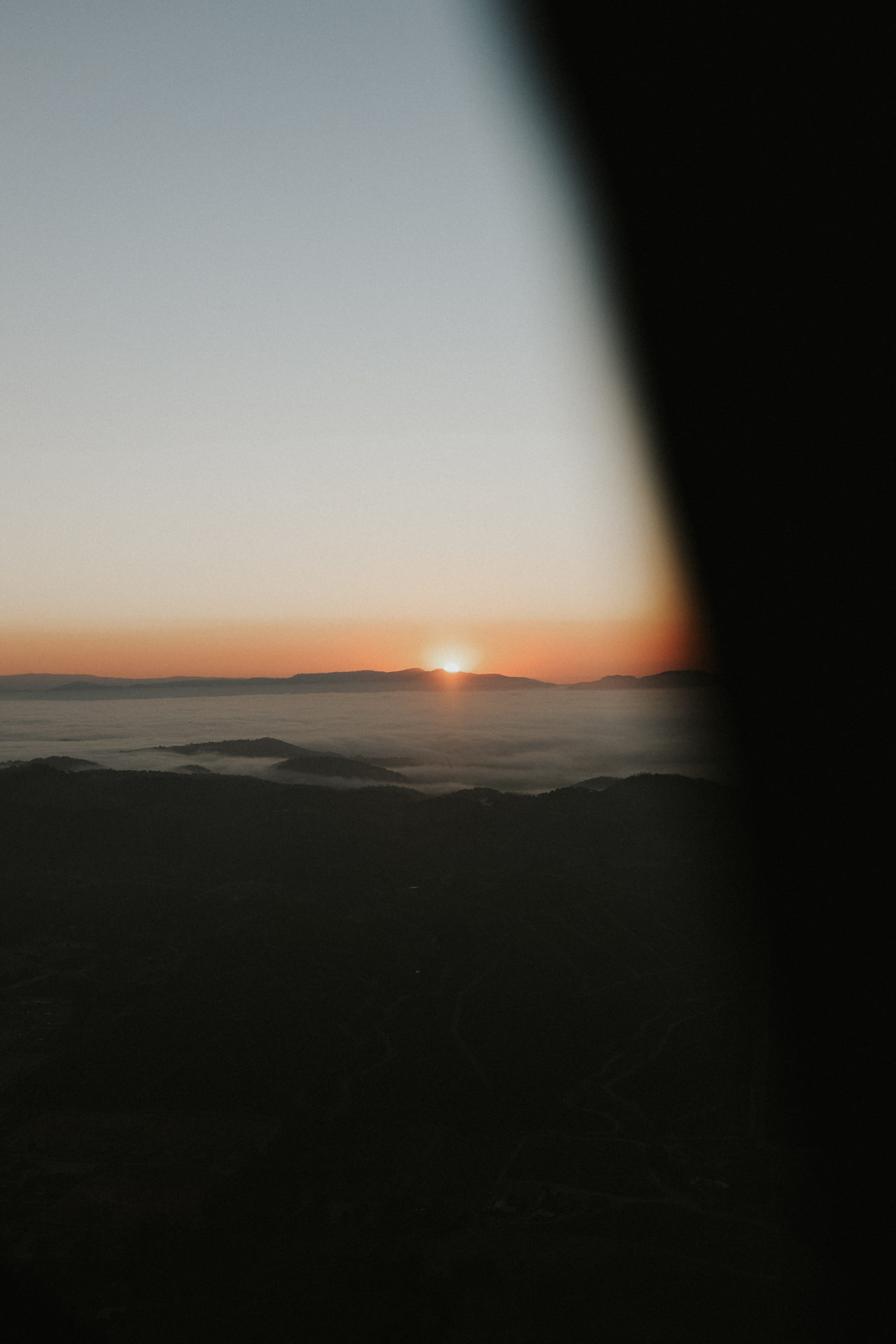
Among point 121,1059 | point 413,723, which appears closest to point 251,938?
point 121,1059

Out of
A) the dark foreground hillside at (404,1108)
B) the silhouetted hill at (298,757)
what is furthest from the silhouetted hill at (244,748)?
the dark foreground hillside at (404,1108)

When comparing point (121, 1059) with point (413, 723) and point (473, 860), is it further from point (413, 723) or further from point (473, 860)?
point (413, 723)

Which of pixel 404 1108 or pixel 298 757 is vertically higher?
pixel 298 757

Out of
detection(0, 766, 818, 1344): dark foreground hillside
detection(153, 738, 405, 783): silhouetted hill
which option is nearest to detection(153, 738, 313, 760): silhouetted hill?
detection(153, 738, 405, 783): silhouetted hill

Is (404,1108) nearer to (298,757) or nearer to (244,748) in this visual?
(298,757)

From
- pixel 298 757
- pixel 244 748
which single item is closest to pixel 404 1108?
pixel 298 757

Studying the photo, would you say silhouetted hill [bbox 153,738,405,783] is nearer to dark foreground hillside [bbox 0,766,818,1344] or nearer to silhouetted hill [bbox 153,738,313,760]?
silhouetted hill [bbox 153,738,313,760]

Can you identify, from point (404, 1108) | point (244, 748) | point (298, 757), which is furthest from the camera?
point (244, 748)

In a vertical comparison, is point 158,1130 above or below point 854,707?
below

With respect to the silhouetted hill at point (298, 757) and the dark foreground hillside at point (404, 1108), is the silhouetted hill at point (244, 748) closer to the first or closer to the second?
the silhouetted hill at point (298, 757)
